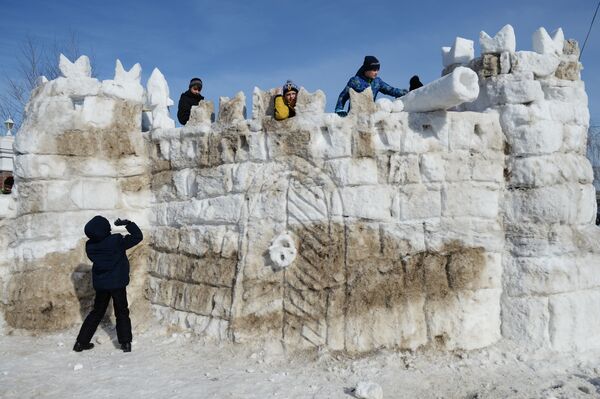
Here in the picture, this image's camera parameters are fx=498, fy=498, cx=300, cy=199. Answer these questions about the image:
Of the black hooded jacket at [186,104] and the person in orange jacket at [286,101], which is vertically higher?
the black hooded jacket at [186,104]

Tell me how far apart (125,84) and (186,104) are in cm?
88

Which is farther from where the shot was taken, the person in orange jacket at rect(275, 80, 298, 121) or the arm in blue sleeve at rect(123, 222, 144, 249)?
the arm in blue sleeve at rect(123, 222, 144, 249)

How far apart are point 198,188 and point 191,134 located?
0.64 metres

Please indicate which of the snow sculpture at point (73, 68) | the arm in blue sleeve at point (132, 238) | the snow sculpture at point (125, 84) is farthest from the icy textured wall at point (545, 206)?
the snow sculpture at point (73, 68)

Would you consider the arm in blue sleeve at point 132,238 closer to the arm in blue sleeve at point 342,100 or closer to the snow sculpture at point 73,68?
the snow sculpture at point 73,68

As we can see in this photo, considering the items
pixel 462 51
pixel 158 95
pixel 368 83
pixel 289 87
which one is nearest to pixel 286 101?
pixel 289 87

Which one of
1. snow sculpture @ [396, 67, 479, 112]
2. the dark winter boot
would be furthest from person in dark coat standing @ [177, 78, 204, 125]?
snow sculpture @ [396, 67, 479, 112]

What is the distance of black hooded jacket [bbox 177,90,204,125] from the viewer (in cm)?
694

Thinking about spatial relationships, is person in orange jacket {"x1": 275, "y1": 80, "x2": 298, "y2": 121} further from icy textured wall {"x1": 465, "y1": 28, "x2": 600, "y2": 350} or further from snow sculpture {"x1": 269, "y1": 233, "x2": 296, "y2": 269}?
icy textured wall {"x1": 465, "y1": 28, "x2": 600, "y2": 350}

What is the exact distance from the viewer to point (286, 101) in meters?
5.16

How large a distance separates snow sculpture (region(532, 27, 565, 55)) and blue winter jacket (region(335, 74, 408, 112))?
1.39 metres

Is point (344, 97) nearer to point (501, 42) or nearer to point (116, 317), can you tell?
point (501, 42)

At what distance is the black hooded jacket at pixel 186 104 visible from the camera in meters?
6.94

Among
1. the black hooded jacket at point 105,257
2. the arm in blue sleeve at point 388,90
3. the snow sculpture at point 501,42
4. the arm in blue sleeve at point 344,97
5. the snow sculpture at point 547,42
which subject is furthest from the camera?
the arm in blue sleeve at point 388,90
